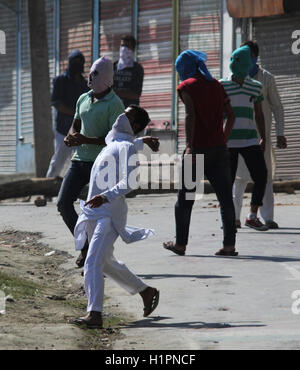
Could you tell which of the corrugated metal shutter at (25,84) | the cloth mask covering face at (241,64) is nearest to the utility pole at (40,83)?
the corrugated metal shutter at (25,84)

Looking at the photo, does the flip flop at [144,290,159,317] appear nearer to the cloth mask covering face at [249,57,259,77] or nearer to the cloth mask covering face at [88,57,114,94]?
the cloth mask covering face at [88,57,114,94]

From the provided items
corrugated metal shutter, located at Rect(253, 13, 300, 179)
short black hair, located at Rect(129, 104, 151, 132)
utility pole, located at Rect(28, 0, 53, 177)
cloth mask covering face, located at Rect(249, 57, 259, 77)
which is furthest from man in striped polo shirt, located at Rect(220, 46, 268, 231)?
utility pole, located at Rect(28, 0, 53, 177)

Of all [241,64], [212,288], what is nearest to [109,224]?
[212,288]

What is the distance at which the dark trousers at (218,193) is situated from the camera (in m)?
8.85

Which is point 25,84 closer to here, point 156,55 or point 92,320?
point 156,55

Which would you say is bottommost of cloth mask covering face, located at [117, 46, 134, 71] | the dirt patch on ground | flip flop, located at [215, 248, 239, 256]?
the dirt patch on ground

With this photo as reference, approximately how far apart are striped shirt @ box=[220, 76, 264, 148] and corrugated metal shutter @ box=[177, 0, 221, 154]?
9257 millimetres

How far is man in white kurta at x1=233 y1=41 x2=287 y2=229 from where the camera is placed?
10781 millimetres

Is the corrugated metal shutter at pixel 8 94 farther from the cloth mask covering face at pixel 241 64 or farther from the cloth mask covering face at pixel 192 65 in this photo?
the cloth mask covering face at pixel 192 65

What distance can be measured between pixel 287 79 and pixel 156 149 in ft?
39.6

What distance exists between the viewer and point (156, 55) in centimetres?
2050

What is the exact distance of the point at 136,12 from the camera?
2086 centimetres
